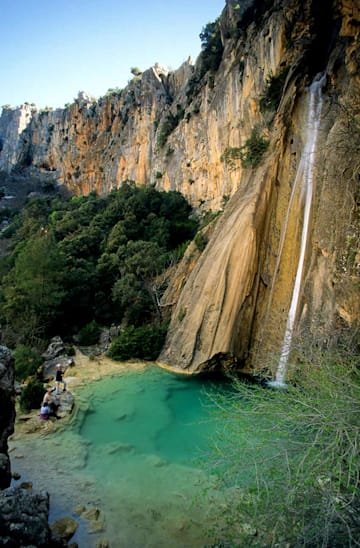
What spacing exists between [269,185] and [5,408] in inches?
529

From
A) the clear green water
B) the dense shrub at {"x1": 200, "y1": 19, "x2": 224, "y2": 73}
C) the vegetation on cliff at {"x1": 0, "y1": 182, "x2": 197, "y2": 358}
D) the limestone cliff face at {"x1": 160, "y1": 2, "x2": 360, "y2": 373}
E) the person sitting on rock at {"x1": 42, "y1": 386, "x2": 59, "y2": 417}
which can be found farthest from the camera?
the dense shrub at {"x1": 200, "y1": 19, "x2": 224, "y2": 73}

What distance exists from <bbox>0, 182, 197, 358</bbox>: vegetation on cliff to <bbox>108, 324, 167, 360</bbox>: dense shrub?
1.64 metres

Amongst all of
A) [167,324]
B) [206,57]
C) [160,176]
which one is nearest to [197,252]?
[167,324]

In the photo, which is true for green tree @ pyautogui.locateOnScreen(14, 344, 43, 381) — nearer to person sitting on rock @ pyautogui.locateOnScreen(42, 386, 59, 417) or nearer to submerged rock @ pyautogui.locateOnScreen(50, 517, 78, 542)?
person sitting on rock @ pyautogui.locateOnScreen(42, 386, 59, 417)

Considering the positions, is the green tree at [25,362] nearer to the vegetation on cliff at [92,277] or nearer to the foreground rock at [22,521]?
the vegetation on cliff at [92,277]

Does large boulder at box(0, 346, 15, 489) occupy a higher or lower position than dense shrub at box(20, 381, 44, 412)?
higher

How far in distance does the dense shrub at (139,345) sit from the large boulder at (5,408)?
1023cm

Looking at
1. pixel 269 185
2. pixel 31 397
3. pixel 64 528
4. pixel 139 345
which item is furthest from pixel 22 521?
pixel 269 185

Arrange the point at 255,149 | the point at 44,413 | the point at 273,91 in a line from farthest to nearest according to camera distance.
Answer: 1. the point at 273,91
2. the point at 255,149
3. the point at 44,413

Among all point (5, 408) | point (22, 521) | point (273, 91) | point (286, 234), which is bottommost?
point (22, 521)

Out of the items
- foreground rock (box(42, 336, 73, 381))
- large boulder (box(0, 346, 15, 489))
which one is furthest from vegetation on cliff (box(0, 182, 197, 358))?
Result: large boulder (box(0, 346, 15, 489))

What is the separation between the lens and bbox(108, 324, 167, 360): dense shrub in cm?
1738

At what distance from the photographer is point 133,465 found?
9094 mm

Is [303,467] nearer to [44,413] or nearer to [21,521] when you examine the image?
[21,521]
